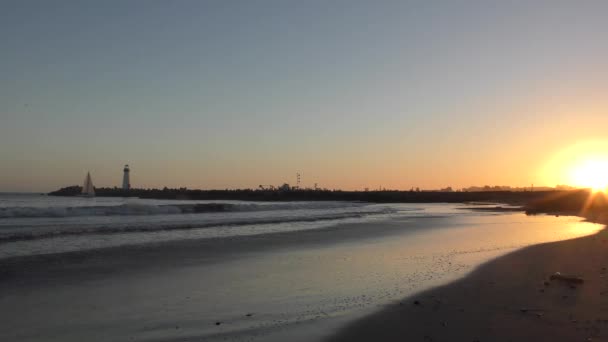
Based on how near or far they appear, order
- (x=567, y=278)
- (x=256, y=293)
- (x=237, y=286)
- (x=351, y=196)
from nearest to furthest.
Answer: (x=256, y=293)
(x=237, y=286)
(x=567, y=278)
(x=351, y=196)

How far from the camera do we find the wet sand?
6.74 meters

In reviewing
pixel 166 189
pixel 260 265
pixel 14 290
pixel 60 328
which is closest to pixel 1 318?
pixel 60 328

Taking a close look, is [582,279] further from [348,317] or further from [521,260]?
[348,317]

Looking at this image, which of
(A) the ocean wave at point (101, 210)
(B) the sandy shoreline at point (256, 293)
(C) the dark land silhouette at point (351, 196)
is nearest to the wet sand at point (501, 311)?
(B) the sandy shoreline at point (256, 293)

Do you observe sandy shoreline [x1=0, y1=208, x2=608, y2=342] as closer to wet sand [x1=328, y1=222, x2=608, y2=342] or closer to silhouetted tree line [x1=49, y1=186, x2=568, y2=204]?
wet sand [x1=328, y1=222, x2=608, y2=342]

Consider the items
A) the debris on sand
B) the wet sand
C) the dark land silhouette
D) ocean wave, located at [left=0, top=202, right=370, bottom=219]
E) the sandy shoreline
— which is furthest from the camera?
the dark land silhouette

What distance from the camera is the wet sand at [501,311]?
22.1ft

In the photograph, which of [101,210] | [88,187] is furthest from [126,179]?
[101,210]

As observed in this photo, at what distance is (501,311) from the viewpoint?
802 cm

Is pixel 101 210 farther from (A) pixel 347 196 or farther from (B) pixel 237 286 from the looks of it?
(A) pixel 347 196

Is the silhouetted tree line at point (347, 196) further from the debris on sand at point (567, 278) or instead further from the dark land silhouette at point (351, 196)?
the debris on sand at point (567, 278)

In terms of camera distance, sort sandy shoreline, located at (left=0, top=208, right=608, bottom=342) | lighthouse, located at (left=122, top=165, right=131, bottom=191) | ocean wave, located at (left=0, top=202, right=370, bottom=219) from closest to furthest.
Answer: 1. sandy shoreline, located at (left=0, top=208, right=608, bottom=342)
2. ocean wave, located at (left=0, top=202, right=370, bottom=219)
3. lighthouse, located at (left=122, top=165, right=131, bottom=191)

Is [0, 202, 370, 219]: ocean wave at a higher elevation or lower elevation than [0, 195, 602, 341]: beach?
higher

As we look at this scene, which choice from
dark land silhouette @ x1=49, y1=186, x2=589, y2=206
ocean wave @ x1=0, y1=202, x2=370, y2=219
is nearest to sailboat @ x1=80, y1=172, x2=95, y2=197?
dark land silhouette @ x1=49, y1=186, x2=589, y2=206
